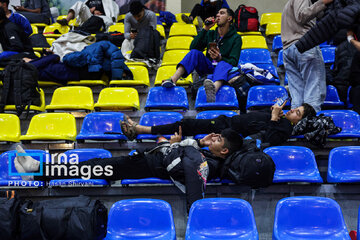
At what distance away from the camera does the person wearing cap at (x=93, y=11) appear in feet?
24.9

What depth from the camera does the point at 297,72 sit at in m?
4.37

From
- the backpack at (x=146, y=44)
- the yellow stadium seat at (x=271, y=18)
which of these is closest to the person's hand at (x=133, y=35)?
the backpack at (x=146, y=44)

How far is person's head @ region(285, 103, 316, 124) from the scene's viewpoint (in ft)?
12.8

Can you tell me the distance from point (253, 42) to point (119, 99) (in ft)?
8.58

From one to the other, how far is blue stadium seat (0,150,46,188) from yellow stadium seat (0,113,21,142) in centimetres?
62

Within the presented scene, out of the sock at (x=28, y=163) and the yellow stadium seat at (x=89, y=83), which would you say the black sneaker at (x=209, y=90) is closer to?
the yellow stadium seat at (x=89, y=83)

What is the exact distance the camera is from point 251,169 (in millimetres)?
3008

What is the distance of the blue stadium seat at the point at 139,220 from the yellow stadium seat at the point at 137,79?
257cm

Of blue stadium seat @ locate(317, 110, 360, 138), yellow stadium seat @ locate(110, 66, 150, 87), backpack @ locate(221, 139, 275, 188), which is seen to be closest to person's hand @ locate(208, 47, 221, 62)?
yellow stadium seat @ locate(110, 66, 150, 87)

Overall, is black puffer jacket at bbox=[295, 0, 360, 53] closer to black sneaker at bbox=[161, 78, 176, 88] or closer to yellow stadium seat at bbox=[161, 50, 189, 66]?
black sneaker at bbox=[161, 78, 176, 88]

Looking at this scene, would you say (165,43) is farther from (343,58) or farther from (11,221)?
(11,221)

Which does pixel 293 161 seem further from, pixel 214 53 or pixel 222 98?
pixel 214 53

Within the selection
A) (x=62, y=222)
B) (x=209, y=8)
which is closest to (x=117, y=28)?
(x=209, y=8)

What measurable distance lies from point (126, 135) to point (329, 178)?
5.80ft
